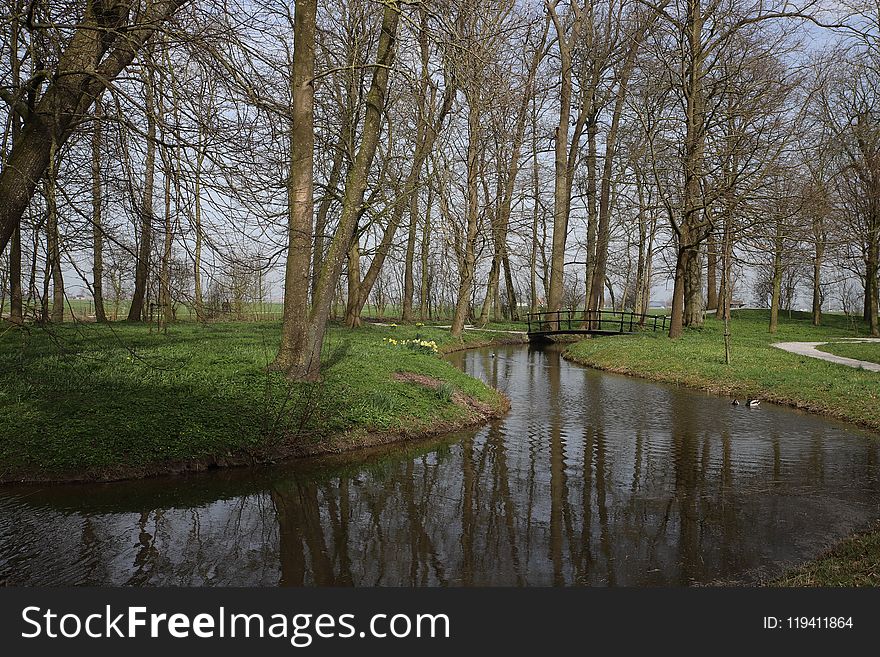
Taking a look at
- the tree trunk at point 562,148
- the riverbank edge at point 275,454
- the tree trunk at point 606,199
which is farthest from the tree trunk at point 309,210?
the tree trunk at point 606,199

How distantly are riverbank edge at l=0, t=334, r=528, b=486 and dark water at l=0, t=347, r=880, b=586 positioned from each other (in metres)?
0.20

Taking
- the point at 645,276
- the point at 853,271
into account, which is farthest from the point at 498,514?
the point at 853,271

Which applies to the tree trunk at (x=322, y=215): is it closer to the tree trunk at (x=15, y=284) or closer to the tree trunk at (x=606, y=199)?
the tree trunk at (x=15, y=284)

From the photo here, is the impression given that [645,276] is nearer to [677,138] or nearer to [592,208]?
[592,208]

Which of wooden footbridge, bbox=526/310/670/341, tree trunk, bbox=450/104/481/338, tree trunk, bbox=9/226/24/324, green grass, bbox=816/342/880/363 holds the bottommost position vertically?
green grass, bbox=816/342/880/363

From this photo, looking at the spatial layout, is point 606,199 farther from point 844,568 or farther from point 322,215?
point 844,568

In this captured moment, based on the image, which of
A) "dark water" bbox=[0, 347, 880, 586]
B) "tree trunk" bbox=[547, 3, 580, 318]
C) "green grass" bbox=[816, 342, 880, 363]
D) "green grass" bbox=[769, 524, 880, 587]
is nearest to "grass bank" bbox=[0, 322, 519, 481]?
"dark water" bbox=[0, 347, 880, 586]

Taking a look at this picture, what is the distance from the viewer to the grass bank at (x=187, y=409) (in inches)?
293

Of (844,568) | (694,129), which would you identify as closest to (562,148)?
(694,129)

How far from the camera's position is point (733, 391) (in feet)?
49.5

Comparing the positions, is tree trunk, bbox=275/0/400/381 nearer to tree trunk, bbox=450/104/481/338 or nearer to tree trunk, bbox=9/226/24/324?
tree trunk, bbox=9/226/24/324

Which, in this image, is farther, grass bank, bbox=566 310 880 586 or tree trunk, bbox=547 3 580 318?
tree trunk, bbox=547 3 580 318

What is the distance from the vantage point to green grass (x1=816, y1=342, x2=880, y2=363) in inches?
718

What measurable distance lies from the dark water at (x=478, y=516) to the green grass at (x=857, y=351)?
31.9ft
